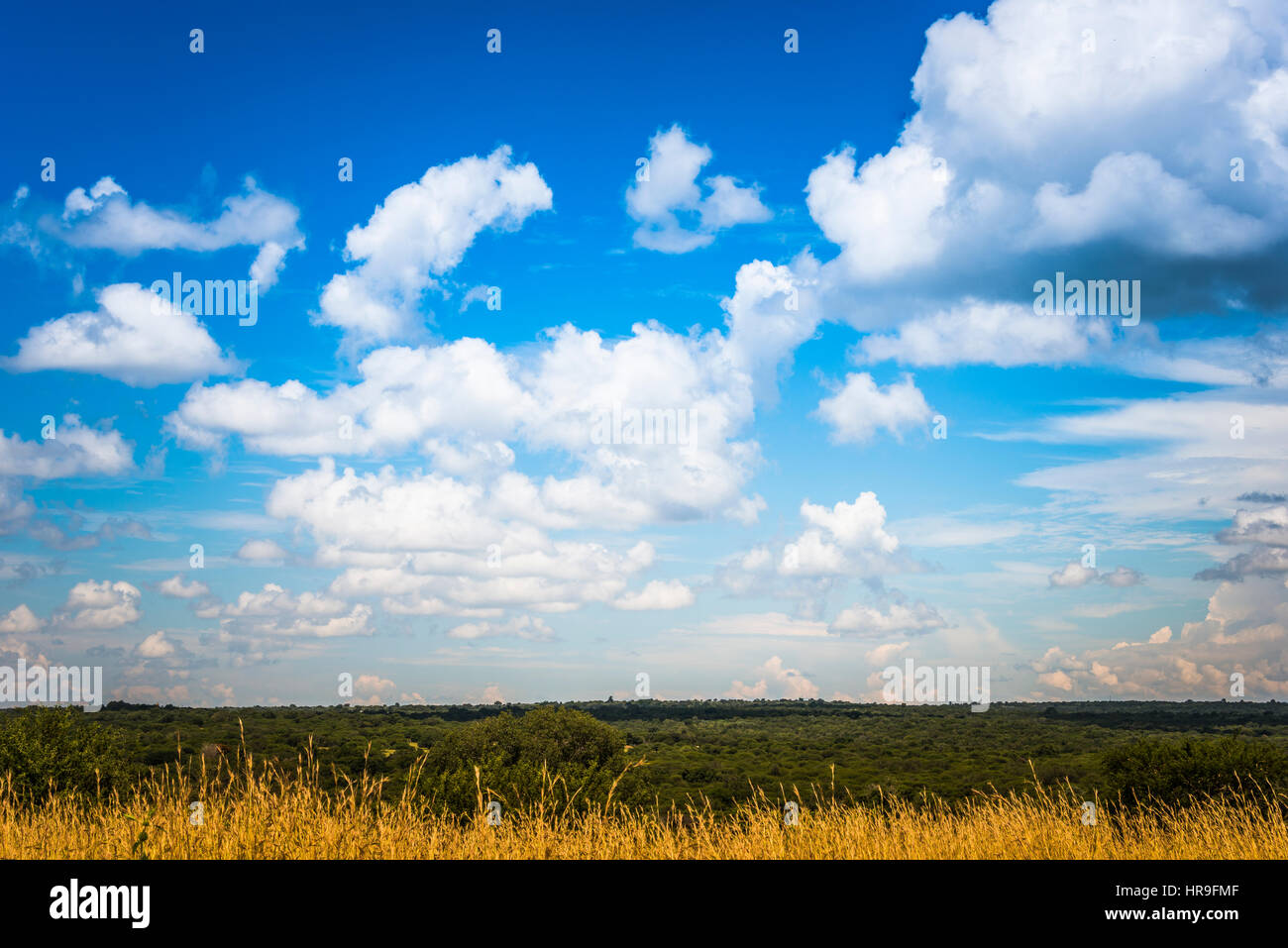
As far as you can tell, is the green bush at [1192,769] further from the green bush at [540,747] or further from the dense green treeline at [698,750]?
the green bush at [540,747]

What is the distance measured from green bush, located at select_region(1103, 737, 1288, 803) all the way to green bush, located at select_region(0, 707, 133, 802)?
40313mm

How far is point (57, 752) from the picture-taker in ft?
106

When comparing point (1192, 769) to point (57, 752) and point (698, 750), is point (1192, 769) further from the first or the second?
point (57, 752)

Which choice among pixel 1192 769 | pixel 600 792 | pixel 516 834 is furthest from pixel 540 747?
pixel 516 834

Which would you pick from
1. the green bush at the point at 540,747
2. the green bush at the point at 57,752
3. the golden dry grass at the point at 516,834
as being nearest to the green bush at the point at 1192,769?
the green bush at the point at 540,747

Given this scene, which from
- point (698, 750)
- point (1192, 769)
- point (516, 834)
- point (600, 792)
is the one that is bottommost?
point (698, 750)

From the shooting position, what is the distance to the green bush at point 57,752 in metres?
30.9

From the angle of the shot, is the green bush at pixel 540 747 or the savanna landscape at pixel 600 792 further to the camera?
the green bush at pixel 540 747

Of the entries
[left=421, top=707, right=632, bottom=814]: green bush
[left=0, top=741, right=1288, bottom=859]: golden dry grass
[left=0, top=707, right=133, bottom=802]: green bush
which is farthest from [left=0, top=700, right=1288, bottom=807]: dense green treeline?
[left=0, top=707, right=133, bottom=802]: green bush

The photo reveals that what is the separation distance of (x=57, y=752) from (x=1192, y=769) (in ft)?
151

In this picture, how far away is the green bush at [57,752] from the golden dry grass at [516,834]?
22.5m

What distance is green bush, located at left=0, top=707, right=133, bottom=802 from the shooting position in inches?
1217
